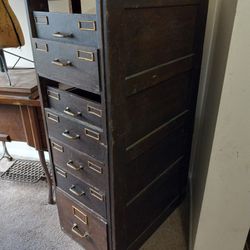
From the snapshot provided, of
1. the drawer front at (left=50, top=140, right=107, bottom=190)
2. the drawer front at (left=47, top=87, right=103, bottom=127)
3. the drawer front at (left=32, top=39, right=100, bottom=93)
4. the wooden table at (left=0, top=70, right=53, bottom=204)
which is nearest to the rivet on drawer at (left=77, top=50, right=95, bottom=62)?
the drawer front at (left=32, top=39, right=100, bottom=93)

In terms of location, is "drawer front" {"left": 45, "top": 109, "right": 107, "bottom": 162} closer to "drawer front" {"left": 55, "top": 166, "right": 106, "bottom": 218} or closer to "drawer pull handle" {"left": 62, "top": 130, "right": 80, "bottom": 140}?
"drawer pull handle" {"left": 62, "top": 130, "right": 80, "bottom": 140}

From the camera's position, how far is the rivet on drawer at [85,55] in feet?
2.46

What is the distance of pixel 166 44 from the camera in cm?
94

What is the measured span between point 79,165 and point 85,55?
1.54 feet

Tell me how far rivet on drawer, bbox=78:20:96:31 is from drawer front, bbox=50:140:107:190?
1.54ft

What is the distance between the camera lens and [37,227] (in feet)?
4.78

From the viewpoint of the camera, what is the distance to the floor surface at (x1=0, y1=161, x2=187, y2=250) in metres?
1.34

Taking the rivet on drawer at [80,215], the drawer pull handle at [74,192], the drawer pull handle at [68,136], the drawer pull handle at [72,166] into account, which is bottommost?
the rivet on drawer at [80,215]

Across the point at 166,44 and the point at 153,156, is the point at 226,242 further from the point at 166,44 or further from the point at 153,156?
the point at 166,44

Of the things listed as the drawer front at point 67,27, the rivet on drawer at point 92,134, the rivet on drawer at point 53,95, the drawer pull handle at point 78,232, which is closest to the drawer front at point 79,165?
the rivet on drawer at point 92,134

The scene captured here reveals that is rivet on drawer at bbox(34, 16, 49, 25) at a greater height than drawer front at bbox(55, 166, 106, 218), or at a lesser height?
greater

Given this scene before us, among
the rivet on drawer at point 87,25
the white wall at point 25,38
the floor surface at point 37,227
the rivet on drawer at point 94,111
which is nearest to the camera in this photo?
the rivet on drawer at point 87,25

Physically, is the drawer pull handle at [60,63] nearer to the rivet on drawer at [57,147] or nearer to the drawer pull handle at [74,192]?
the rivet on drawer at [57,147]

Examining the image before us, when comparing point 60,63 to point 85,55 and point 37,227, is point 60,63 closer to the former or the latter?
point 85,55
